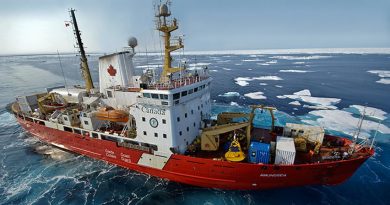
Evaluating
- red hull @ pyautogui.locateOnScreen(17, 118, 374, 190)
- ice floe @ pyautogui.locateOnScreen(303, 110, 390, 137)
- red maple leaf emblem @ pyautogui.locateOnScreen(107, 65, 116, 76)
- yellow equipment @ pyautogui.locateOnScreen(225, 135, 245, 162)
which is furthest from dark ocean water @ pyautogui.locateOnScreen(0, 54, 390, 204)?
red maple leaf emblem @ pyautogui.locateOnScreen(107, 65, 116, 76)

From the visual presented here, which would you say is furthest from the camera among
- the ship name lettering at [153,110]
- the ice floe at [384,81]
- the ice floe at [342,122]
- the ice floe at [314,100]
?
the ice floe at [384,81]

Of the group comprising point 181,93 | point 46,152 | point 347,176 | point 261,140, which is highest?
point 181,93

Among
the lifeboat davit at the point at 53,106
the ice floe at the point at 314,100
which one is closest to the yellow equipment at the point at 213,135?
the lifeboat davit at the point at 53,106

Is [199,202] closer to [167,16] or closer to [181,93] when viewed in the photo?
[181,93]

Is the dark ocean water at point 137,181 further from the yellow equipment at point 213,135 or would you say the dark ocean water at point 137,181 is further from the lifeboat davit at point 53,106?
the lifeboat davit at point 53,106

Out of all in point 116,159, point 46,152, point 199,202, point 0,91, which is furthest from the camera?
point 0,91

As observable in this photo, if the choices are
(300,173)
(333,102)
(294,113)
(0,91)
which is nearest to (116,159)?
(300,173)
